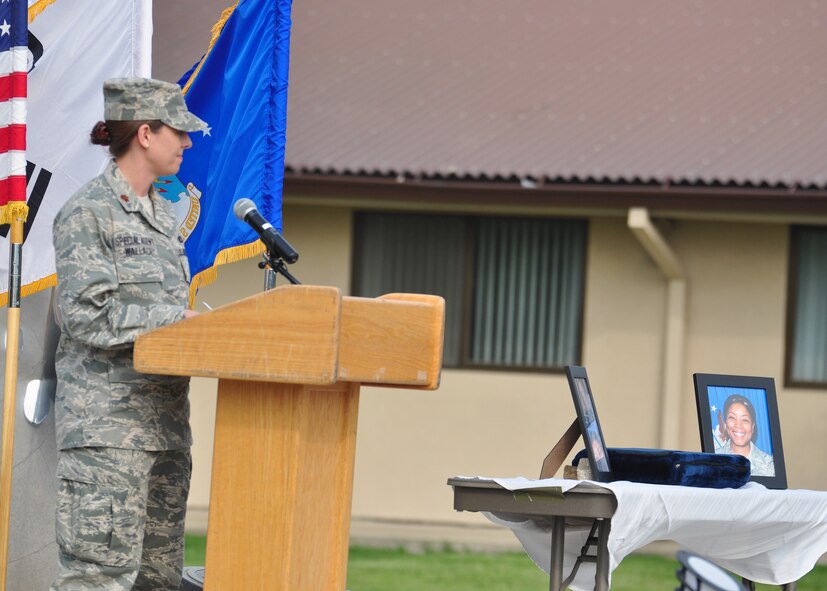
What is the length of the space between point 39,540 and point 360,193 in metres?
5.71

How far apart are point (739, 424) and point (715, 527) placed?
2.41ft

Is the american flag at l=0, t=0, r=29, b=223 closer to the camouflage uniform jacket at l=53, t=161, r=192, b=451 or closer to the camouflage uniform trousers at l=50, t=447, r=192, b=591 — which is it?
the camouflage uniform jacket at l=53, t=161, r=192, b=451

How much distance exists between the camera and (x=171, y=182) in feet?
19.5

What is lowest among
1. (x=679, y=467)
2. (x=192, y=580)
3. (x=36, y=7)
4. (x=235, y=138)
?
(x=192, y=580)

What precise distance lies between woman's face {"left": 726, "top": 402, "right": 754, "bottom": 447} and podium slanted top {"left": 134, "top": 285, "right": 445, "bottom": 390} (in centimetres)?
203

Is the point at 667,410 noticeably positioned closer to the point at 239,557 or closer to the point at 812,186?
the point at 812,186

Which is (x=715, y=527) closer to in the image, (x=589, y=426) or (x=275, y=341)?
(x=589, y=426)

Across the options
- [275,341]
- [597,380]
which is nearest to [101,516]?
[275,341]

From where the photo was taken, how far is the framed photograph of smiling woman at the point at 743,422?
4754 mm

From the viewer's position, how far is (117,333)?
11.2ft

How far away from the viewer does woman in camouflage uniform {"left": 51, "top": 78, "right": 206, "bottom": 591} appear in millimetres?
3447

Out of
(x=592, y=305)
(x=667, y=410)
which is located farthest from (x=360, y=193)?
(x=667, y=410)

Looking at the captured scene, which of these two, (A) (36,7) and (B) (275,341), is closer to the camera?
(B) (275,341)

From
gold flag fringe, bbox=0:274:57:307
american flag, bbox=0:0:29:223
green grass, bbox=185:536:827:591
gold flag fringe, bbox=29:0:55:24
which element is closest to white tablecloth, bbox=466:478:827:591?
gold flag fringe, bbox=0:274:57:307
